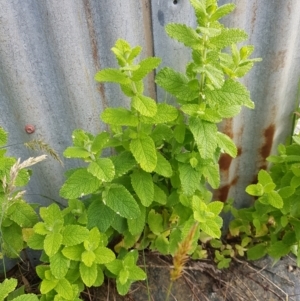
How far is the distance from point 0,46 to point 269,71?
1278 mm

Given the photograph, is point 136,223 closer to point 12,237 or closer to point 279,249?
point 12,237

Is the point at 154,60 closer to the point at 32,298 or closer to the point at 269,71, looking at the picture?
the point at 269,71

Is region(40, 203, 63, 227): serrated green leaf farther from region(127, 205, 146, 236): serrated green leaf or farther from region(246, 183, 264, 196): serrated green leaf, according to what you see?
region(246, 183, 264, 196): serrated green leaf

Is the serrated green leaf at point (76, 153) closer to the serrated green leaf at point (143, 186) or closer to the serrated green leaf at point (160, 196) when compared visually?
the serrated green leaf at point (143, 186)

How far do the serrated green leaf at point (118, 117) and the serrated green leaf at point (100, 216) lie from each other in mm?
404

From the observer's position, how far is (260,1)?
1.74 m

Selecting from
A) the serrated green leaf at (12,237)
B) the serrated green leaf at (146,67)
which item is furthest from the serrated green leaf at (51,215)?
the serrated green leaf at (146,67)

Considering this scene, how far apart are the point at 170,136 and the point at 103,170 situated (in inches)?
13.2

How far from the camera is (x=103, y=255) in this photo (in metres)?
1.56

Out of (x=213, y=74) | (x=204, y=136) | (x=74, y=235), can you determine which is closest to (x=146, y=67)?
(x=213, y=74)

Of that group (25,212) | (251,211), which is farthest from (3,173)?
(251,211)

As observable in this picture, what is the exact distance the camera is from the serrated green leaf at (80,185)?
1.46 m

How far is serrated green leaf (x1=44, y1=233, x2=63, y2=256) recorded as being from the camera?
4.86ft

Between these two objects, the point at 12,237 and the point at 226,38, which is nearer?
the point at 226,38
